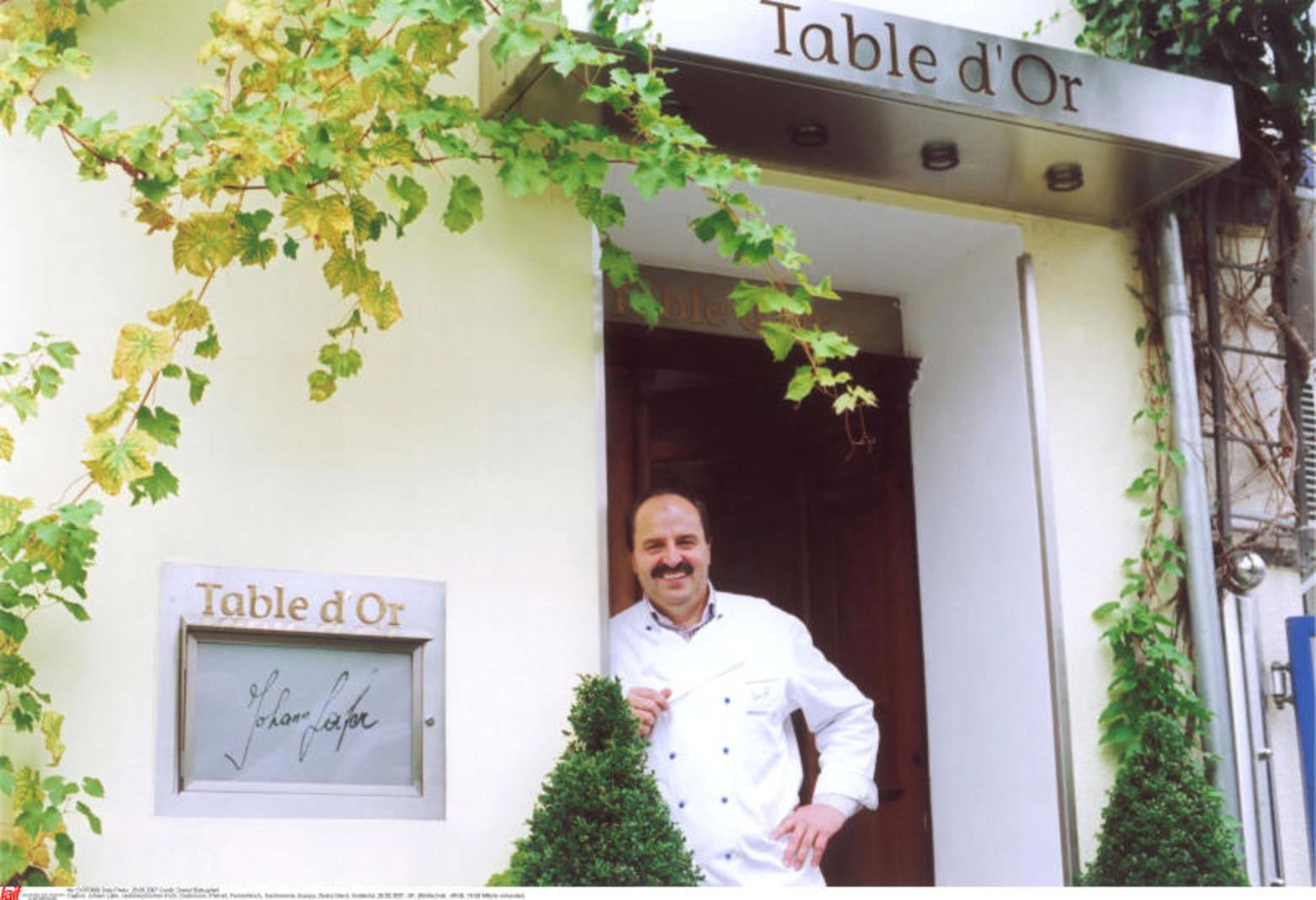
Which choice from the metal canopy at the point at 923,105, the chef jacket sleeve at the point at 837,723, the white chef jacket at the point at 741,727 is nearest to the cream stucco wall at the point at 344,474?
the white chef jacket at the point at 741,727

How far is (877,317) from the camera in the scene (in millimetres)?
6516

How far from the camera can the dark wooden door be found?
6414 mm

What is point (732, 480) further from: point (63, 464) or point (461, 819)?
point (63, 464)

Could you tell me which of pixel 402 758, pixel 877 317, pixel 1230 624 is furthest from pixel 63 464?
pixel 1230 624

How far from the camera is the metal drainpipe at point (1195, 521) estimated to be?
577cm

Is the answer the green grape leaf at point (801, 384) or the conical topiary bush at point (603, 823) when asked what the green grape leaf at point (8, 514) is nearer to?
the conical topiary bush at point (603, 823)

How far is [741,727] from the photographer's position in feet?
17.0

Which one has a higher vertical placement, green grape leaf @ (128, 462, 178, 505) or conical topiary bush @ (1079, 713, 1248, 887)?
green grape leaf @ (128, 462, 178, 505)

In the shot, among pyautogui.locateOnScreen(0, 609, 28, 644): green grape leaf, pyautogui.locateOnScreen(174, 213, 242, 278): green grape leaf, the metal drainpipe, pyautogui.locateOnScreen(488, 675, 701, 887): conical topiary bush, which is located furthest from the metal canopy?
pyautogui.locateOnScreen(0, 609, 28, 644): green grape leaf

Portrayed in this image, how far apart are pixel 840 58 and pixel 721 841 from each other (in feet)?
6.89

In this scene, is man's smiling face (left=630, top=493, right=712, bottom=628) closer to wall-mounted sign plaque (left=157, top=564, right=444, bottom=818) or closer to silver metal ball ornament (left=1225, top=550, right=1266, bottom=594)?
wall-mounted sign plaque (left=157, top=564, right=444, bottom=818)

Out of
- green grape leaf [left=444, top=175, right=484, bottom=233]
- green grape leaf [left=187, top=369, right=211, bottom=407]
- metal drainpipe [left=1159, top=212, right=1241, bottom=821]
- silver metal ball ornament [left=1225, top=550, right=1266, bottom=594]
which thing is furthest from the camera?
silver metal ball ornament [left=1225, top=550, right=1266, bottom=594]

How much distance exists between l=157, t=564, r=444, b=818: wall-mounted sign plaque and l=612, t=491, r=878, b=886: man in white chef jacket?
0.61m

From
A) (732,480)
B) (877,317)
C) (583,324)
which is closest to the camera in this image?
(583,324)
